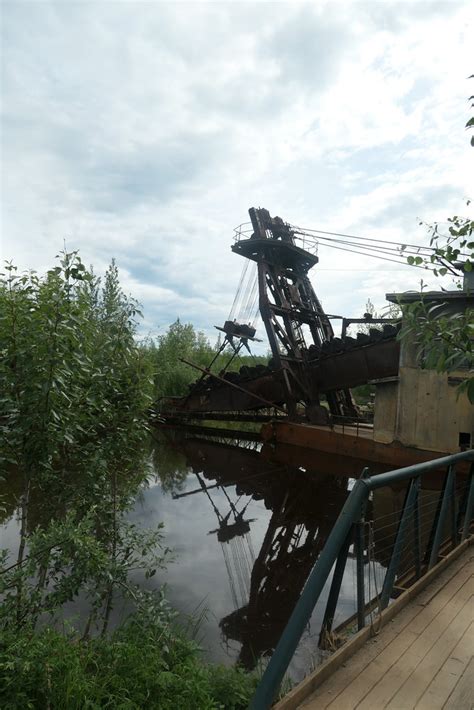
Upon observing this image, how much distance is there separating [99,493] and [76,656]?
3.68 feet

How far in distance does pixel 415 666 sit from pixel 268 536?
17.2ft

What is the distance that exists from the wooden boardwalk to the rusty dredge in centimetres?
1091

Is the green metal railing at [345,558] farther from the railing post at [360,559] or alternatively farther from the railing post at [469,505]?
the railing post at [469,505]

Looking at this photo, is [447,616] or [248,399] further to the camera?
[248,399]

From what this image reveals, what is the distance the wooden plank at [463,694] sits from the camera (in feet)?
6.62

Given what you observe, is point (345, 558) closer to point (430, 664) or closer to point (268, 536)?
point (430, 664)

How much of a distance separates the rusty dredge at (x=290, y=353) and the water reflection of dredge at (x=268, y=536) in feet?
8.28

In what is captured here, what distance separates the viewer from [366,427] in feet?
50.3

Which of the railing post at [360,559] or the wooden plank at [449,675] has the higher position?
the railing post at [360,559]

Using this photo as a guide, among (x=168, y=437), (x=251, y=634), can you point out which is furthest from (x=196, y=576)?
(x=168, y=437)

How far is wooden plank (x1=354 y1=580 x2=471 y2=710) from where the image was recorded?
2.08 metres

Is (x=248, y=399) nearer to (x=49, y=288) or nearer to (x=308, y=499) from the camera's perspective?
(x=308, y=499)

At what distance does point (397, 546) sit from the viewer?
2.94 metres

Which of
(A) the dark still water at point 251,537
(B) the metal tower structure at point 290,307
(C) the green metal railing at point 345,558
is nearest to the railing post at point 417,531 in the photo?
(C) the green metal railing at point 345,558
